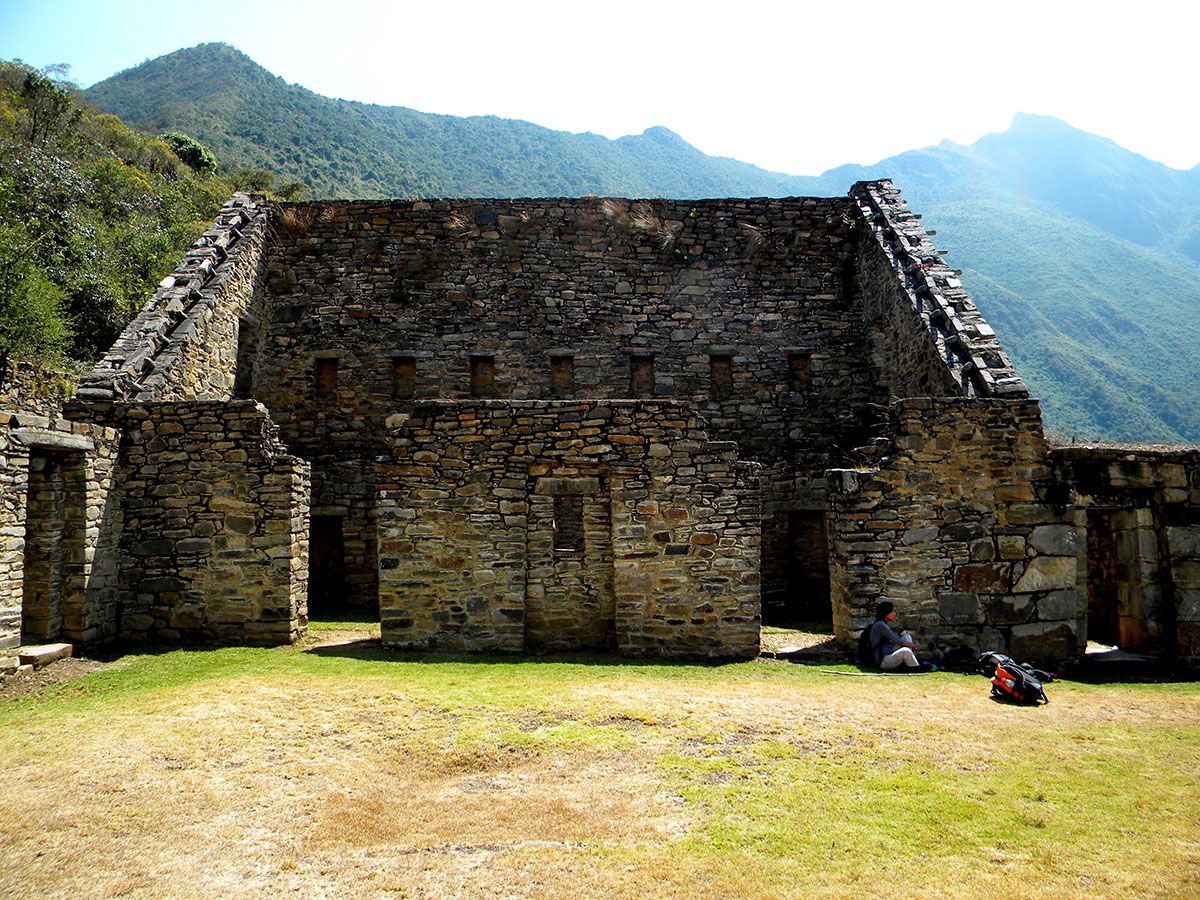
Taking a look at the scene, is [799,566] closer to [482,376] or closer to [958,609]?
[958,609]

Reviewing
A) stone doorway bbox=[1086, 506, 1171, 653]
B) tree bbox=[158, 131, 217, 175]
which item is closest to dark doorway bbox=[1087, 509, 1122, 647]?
stone doorway bbox=[1086, 506, 1171, 653]

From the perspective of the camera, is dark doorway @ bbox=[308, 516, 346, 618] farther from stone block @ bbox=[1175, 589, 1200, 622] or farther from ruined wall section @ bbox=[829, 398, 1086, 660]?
stone block @ bbox=[1175, 589, 1200, 622]

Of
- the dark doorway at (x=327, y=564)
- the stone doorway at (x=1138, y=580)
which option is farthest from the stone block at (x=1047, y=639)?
the dark doorway at (x=327, y=564)

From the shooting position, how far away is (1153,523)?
997cm

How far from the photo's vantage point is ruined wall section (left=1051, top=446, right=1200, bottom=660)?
969 cm

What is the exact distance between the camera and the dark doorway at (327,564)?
13398 mm

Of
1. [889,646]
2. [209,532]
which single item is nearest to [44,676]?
[209,532]

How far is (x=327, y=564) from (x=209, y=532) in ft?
13.6

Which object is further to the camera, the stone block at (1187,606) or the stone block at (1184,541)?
the stone block at (1184,541)

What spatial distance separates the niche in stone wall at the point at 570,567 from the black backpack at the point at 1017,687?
4786 mm

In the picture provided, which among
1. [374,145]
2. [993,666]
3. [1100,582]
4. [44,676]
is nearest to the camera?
[44,676]

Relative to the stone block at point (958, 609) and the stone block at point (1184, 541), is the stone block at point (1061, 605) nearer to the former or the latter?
the stone block at point (958, 609)

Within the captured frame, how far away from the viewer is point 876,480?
9523mm

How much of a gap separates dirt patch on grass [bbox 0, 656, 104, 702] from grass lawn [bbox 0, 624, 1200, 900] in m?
0.21
